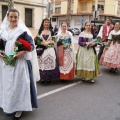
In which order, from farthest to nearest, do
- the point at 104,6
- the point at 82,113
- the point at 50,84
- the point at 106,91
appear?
the point at 104,6
the point at 50,84
the point at 106,91
the point at 82,113

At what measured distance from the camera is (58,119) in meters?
3.86

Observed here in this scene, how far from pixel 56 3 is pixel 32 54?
45574 millimetres

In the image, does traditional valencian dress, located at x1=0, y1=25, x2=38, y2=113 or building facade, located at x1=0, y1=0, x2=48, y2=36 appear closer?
traditional valencian dress, located at x1=0, y1=25, x2=38, y2=113

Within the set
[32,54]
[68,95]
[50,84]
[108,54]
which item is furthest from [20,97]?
[108,54]

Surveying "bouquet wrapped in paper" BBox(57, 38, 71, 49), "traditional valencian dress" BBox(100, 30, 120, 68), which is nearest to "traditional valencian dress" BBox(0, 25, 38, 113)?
"bouquet wrapped in paper" BBox(57, 38, 71, 49)

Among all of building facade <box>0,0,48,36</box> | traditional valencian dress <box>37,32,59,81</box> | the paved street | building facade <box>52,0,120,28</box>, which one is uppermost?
building facade <box>52,0,120,28</box>

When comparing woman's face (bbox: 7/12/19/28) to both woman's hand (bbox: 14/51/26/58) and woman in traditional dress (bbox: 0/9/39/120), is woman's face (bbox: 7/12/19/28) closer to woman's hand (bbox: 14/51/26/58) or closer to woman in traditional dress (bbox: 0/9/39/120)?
woman in traditional dress (bbox: 0/9/39/120)

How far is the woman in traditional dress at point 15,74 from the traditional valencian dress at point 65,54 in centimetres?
234

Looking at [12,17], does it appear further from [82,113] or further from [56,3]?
[56,3]

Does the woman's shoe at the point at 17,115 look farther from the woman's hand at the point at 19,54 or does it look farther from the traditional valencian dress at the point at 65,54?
the traditional valencian dress at the point at 65,54

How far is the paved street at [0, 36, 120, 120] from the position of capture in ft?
13.2

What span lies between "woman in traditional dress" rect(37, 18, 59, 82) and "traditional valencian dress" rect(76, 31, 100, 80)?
2.60ft

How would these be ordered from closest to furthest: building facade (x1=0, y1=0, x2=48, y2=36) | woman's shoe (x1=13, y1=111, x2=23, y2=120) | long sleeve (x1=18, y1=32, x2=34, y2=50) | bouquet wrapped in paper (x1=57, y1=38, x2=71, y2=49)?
long sleeve (x1=18, y1=32, x2=34, y2=50)
woman's shoe (x1=13, y1=111, x2=23, y2=120)
bouquet wrapped in paper (x1=57, y1=38, x2=71, y2=49)
building facade (x1=0, y1=0, x2=48, y2=36)

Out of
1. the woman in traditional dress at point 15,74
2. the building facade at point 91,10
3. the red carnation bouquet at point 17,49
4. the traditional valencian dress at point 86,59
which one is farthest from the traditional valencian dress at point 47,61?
the building facade at point 91,10
